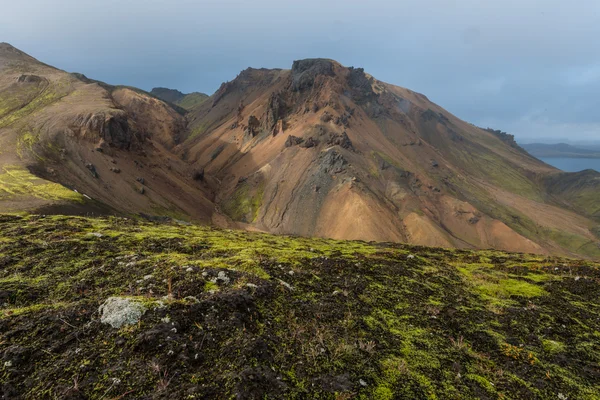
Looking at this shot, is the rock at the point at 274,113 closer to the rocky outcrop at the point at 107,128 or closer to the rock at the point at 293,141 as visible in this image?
the rock at the point at 293,141

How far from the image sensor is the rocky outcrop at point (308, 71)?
169375mm

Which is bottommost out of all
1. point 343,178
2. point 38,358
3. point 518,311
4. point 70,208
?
point 70,208

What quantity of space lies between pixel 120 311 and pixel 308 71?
188 meters

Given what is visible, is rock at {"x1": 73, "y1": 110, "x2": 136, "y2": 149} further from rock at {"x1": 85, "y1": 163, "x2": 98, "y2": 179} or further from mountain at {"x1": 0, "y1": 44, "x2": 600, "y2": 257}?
rock at {"x1": 85, "y1": 163, "x2": 98, "y2": 179}

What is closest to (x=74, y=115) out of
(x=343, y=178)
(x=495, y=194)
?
(x=343, y=178)

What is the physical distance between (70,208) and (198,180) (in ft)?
271

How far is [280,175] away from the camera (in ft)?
394

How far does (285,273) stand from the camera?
11.0 m

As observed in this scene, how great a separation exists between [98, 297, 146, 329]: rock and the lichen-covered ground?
16 centimetres

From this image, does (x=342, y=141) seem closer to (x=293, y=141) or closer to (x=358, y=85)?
(x=293, y=141)

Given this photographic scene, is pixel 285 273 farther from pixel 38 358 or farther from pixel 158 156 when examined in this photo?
pixel 158 156

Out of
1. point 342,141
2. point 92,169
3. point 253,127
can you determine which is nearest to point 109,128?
point 92,169

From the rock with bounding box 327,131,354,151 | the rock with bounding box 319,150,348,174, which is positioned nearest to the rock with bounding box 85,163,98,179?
the rock with bounding box 319,150,348,174

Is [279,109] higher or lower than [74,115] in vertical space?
higher
